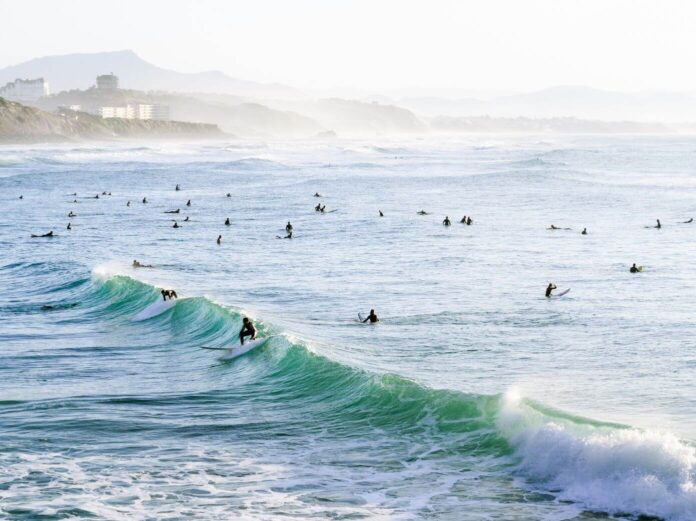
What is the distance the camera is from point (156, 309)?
3111 centimetres

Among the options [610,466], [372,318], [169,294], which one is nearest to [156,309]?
[169,294]

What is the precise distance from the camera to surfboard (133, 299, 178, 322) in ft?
101

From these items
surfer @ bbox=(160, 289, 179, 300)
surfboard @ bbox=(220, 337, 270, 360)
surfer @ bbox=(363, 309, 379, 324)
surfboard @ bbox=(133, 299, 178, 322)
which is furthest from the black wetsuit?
surfer @ bbox=(160, 289, 179, 300)

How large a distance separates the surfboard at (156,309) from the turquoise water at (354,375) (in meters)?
0.48

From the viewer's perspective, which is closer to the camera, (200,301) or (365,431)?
(365,431)

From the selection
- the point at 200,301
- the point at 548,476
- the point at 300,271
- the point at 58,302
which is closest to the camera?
the point at 548,476

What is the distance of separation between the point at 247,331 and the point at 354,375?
446 centimetres

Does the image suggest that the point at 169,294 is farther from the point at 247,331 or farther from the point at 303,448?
the point at 303,448

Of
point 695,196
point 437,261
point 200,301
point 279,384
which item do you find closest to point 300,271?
point 437,261

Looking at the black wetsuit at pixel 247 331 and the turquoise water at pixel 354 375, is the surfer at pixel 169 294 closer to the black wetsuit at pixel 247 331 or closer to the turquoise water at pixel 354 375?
the turquoise water at pixel 354 375

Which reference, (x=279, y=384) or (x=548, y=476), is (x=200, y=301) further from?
(x=548, y=476)

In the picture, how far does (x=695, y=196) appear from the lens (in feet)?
240

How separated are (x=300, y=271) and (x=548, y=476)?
2373cm

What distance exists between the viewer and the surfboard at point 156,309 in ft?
101
